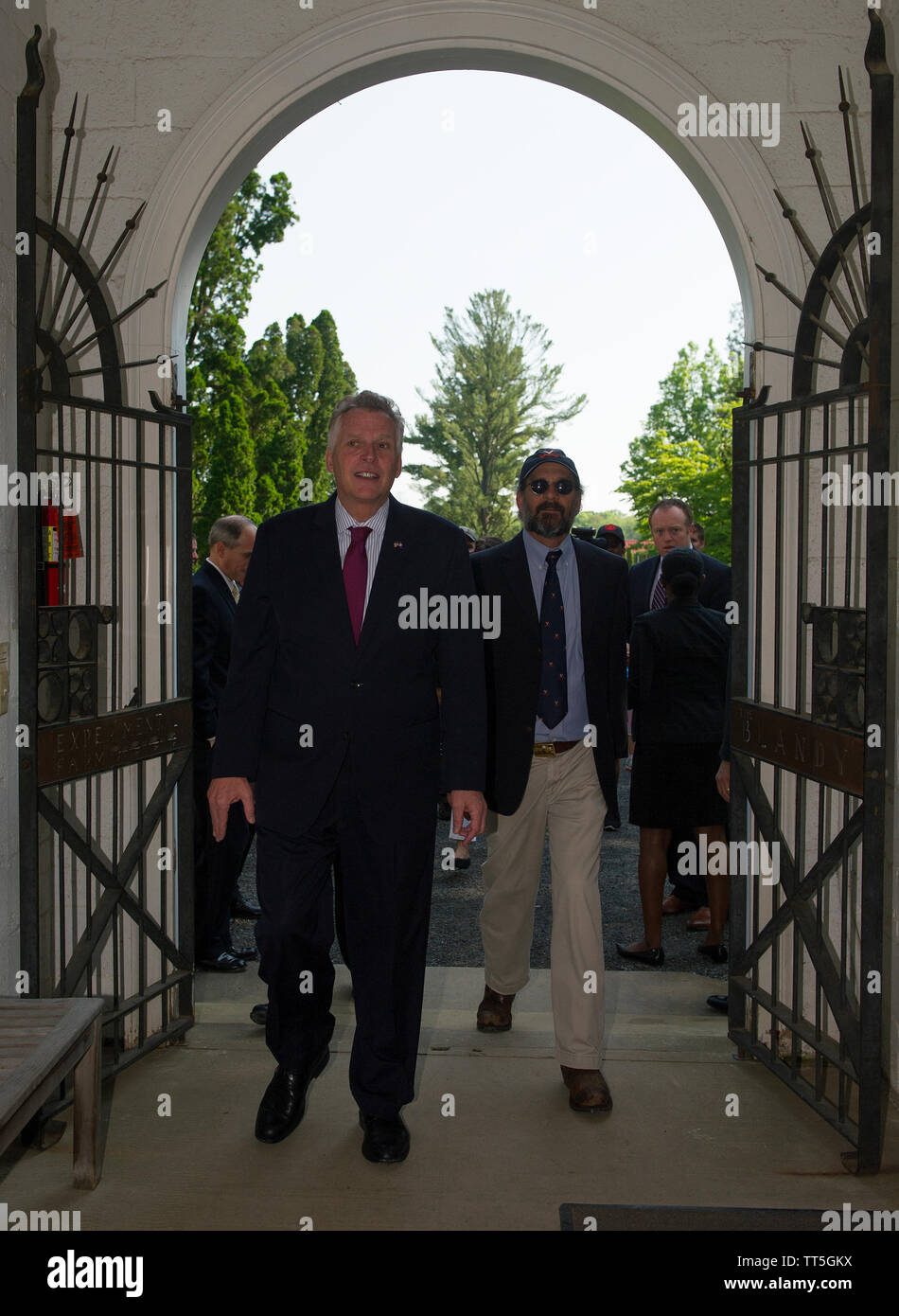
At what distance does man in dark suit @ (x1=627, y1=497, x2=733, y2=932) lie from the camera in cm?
600

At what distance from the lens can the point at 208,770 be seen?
5.56 metres

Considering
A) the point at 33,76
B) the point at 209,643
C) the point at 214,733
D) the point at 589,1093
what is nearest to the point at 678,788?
the point at 589,1093

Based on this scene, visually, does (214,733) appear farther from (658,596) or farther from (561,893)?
(658,596)

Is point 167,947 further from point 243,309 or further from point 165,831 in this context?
point 243,309

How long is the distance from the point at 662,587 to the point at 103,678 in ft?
9.55

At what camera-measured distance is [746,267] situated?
4418mm

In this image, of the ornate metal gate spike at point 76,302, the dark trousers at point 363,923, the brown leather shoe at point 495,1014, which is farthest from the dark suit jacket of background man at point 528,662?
the ornate metal gate spike at point 76,302

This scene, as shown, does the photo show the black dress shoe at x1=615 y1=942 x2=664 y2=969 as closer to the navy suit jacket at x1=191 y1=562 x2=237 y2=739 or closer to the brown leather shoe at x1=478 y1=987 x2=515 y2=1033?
the brown leather shoe at x1=478 y1=987 x2=515 y2=1033

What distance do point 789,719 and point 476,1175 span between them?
1746 millimetres

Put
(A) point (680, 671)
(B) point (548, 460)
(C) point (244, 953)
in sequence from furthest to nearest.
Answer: (C) point (244, 953) → (A) point (680, 671) → (B) point (548, 460)

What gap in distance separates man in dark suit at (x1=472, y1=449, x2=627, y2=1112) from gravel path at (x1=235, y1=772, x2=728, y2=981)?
171 cm

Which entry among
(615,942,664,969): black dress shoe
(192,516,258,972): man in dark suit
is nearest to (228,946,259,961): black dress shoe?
(192,516,258,972): man in dark suit

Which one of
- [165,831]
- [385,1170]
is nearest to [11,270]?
[165,831]

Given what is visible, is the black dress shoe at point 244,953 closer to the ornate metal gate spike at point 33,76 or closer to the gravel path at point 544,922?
the gravel path at point 544,922
